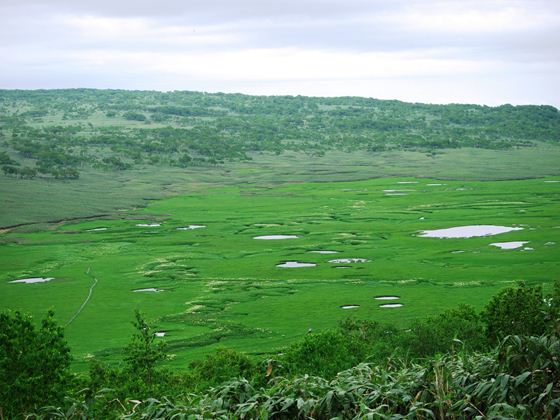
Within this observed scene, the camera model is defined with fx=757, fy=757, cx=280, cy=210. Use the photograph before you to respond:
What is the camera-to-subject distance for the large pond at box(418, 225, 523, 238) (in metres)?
108

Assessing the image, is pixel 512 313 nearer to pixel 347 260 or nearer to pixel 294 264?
pixel 347 260

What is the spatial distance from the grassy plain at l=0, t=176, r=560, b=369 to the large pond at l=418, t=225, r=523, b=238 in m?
1.47

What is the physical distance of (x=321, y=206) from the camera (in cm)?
13600

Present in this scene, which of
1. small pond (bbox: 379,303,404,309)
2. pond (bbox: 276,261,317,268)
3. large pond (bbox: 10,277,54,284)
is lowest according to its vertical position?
large pond (bbox: 10,277,54,284)

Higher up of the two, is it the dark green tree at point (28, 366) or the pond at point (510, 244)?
the dark green tree at point (28, 366)

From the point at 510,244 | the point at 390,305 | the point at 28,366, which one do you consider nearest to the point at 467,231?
the point at 510,244

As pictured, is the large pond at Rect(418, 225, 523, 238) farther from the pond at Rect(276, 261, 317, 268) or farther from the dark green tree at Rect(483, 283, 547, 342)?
the dark green tree at Rect(483, 283, 547, 342)

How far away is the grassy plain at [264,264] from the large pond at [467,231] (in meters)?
1.47

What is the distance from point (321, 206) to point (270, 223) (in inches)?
779

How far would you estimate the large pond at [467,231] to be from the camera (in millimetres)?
108375

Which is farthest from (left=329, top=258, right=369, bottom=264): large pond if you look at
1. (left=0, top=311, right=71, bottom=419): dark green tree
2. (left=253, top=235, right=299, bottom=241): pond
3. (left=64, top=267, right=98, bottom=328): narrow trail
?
(left=0, top=311, right=71, bottom=419): dark green tree

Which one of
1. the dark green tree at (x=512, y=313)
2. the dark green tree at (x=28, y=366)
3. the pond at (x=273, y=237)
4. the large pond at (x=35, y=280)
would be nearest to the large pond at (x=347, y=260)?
the pond at (x=273, y=237)

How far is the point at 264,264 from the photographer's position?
91.3 m

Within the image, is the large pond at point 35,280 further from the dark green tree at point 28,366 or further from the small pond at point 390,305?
the dark green tree at point 28,366
